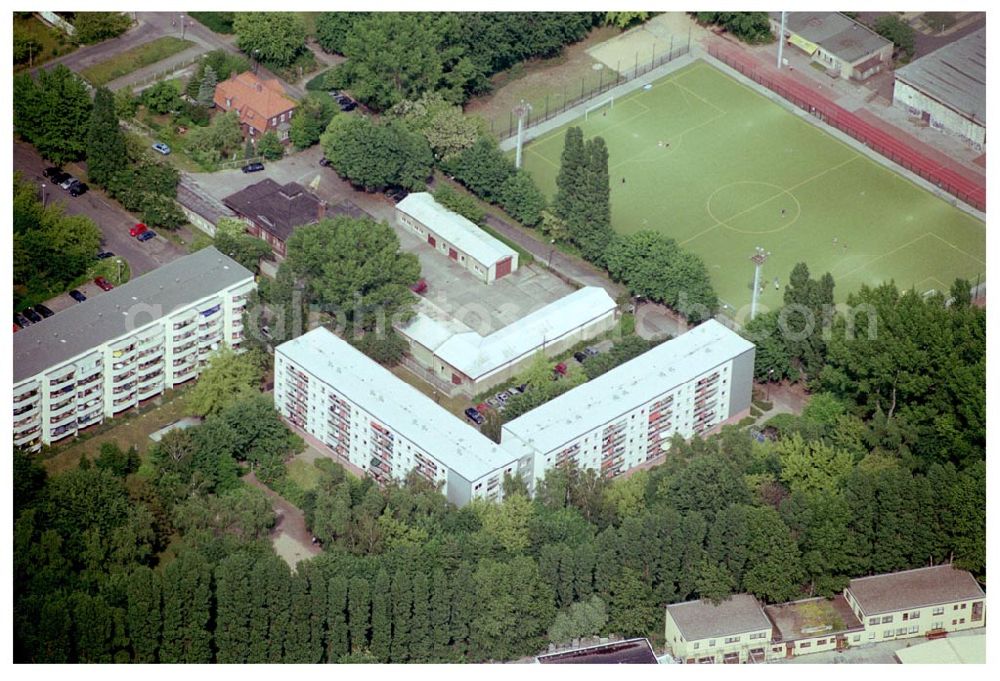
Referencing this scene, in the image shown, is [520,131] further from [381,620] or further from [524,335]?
[381,620]

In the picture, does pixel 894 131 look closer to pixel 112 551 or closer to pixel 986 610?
pixel 986 610

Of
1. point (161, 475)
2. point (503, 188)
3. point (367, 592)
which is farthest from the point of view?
point (503, 188)

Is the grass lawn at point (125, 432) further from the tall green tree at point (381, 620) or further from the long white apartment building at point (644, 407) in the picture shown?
the tall green tree at point (381, 620)

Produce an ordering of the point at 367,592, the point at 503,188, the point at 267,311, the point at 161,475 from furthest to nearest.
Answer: the point at 503,188
the point at 267,311
the point at 161,475
the point at 367,592

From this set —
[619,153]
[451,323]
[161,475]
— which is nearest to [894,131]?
[619,153]

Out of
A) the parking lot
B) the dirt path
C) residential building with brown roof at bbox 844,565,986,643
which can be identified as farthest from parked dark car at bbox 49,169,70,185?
residential building with brown roof at bbox 844,565,986,643

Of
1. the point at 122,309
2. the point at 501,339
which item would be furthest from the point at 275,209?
the point at 501,339

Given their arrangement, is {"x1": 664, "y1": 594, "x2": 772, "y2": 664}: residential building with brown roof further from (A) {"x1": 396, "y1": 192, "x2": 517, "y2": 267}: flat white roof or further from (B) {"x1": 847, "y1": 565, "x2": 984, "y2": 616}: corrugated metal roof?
(A) {"x1": 396, "y1": 192, "x2": 517, "y2": 267}: flat white roof
